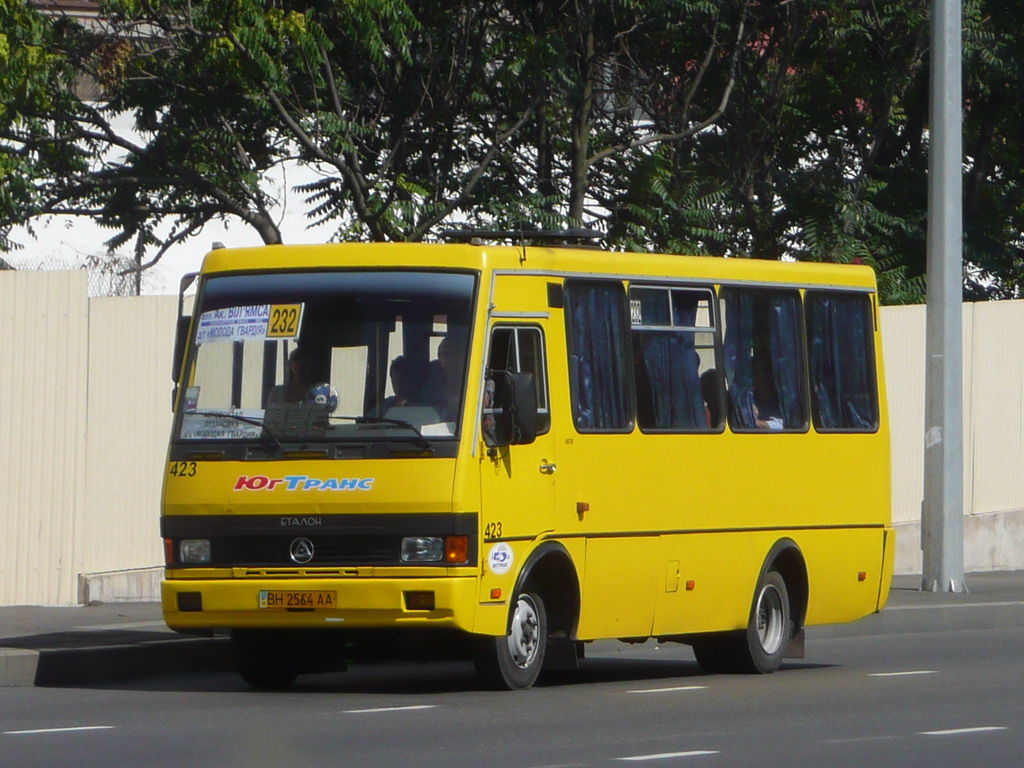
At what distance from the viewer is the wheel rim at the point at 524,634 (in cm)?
1252

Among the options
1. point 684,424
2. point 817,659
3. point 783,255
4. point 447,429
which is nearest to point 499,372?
point 447,429

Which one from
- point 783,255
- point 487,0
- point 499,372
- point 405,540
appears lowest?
point 405,540

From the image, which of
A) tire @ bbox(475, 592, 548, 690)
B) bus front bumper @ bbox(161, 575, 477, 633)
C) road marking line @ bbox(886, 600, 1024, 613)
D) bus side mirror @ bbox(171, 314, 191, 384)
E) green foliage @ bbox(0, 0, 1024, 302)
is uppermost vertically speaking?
green foliage @ bbox(0, 0, 1024, 302)

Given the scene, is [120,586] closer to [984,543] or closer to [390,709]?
[390,709]

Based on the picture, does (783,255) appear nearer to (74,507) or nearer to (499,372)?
(74,507)

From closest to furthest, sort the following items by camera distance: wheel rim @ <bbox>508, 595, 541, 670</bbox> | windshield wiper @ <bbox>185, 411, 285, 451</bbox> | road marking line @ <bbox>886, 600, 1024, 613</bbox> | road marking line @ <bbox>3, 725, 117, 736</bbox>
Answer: road marking line @ <bbox>3, 725, 117, 736</bbox>
windshield wiper @ <bbox>185, 411, 285, 451</bbox>
wheel rim @ <bbox>508, 595, 541, 670</bbox>
road marking line @ <bbox>886, 600, 1024, 613</bbox>

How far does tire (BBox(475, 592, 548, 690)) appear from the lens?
1237cm

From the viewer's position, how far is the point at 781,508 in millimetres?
14859

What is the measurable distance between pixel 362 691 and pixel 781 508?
3.41m

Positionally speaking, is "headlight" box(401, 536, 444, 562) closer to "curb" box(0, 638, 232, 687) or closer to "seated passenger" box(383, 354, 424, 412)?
"seated passenger" box(383, 354, 424, 412)

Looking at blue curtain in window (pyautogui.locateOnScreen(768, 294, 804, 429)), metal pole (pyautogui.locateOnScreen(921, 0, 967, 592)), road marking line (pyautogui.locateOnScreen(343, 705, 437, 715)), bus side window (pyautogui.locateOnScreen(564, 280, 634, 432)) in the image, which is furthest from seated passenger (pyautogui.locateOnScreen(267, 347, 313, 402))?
metal pole (pyautogui.locateOnScreen(921, 0, 967, 592))

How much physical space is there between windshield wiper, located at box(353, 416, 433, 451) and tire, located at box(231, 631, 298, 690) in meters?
1.60

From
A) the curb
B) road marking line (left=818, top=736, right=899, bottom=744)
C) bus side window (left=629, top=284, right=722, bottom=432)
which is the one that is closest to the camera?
road marking line (left=818, top=736, right=899, bottom=744)

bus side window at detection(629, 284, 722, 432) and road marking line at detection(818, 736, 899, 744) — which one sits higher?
bus side window at detection(629, 284, 722, 432)
